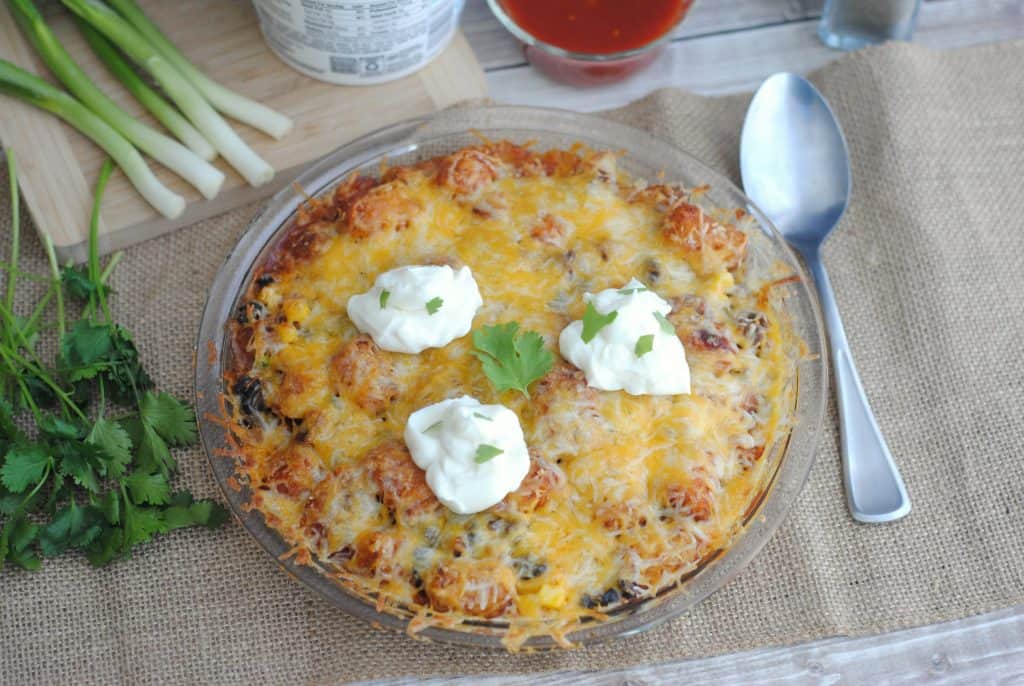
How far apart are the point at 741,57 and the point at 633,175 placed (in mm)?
959

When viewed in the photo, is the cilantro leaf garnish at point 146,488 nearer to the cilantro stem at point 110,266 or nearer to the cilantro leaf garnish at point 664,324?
the cilantro stem at point 110,266

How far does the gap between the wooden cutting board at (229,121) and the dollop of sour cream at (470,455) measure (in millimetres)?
1232

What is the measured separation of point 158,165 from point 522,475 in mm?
1629

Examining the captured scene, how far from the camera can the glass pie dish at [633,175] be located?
249 cm

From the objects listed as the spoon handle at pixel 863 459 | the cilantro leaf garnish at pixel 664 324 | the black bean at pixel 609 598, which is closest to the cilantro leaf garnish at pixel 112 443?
the black bean at pixel 609 598

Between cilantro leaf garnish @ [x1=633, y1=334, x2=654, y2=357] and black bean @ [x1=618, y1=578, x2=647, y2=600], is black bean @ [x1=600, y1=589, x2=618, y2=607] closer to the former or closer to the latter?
black bean @ [x1=618, y1=578, x2=647, y2=600]

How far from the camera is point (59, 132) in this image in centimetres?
330

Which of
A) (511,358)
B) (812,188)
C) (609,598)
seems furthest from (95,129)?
(812,188)

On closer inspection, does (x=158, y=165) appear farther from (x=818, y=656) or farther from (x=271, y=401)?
(x=818, y=656)

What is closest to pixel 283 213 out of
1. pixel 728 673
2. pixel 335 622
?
pixel 335 622

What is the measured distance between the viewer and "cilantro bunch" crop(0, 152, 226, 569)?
2.71m

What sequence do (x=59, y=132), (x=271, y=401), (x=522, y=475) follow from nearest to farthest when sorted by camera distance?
(x=522, y=475) → (x=271, y=401) → (x=59, y=132)

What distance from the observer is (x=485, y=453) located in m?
2.40

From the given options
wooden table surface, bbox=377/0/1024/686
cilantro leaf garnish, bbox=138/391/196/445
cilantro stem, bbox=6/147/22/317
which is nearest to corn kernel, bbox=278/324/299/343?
cilantro leaf garnish, bbox=138/391/196/445
